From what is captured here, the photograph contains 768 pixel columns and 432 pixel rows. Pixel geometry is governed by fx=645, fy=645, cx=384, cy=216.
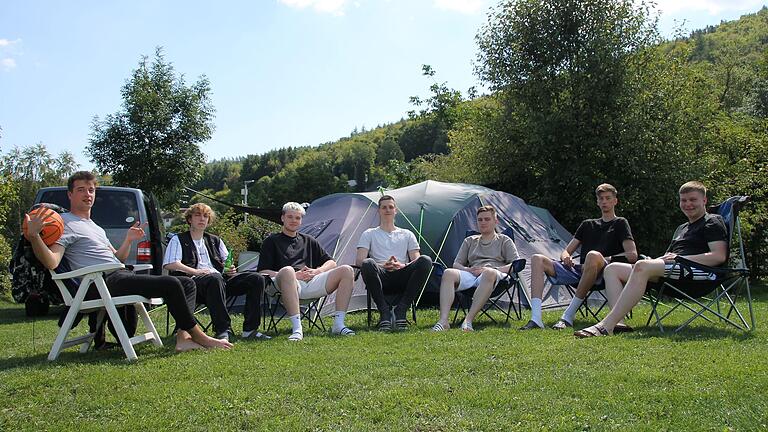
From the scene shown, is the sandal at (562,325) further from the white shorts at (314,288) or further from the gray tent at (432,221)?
the white shorts at (314,288)

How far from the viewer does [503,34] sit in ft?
30.7

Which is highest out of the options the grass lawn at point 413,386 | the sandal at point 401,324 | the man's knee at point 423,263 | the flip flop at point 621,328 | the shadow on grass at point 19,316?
the man's knee at point 423,263

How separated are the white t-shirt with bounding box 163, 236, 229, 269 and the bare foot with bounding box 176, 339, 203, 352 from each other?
74cm

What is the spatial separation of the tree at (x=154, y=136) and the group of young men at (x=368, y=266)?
7.72 metres

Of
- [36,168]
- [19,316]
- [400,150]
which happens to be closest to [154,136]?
[19,316]

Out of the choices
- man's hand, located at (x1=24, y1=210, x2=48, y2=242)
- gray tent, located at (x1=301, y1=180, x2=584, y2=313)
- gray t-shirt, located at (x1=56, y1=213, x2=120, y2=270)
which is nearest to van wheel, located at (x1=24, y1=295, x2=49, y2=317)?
gray tent, located at (x1=301, y1=180, x2=584, y2=313)

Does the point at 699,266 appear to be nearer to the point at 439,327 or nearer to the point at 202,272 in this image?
the point at 439,327

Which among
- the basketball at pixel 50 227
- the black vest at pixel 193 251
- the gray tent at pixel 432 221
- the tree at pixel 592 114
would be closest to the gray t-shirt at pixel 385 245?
the gray tent at pixel 432 221

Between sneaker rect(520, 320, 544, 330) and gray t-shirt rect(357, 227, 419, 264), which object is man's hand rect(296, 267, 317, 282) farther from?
sneaker rect(520, 320, 544, 330)

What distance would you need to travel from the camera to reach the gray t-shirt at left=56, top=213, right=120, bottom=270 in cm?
368

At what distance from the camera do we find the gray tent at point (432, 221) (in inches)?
243

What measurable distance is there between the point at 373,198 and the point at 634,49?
15.6 ft

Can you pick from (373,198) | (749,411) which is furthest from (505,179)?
(749,411)

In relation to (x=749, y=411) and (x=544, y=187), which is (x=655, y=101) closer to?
(x=544, y=187)
